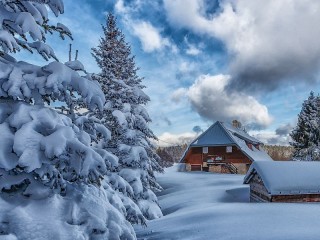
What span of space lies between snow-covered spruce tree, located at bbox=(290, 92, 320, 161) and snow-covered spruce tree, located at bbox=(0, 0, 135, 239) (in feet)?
118

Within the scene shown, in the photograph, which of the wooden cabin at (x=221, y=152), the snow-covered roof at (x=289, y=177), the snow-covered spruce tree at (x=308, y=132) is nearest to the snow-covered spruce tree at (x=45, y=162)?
the snow-covered roof at (x=289, y=177)

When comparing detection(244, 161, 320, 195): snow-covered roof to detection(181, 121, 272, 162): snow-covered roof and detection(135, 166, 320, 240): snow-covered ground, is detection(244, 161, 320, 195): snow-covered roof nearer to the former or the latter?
detection(135, 166, 320, 240): snow-covered ground

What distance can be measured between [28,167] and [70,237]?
0.98 meters

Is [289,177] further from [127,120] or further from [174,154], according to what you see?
[174,154]

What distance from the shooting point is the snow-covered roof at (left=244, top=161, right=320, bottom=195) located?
15727 mm

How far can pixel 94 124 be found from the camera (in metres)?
5.35

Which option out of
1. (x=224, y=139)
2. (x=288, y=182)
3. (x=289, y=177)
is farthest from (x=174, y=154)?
(x=288, y=182)

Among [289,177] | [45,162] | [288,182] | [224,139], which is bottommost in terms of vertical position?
[288,182]

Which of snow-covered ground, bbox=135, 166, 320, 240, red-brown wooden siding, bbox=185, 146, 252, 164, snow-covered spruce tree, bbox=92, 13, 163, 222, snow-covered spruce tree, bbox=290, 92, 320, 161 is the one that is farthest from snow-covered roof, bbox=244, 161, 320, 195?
red-brown wooden siding, bbox=185, 146, 252, 164

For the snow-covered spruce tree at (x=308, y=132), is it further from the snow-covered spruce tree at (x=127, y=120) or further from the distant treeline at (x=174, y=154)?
the distant treeline at (x=174, y=154)

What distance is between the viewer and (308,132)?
1404 inches

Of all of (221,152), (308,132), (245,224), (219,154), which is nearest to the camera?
(245,224)

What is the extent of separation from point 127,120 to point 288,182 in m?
9.42

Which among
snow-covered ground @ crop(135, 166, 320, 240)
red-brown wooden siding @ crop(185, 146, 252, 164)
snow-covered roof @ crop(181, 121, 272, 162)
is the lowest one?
snow-covered ground @ crop(135, 166, 320, 240)
